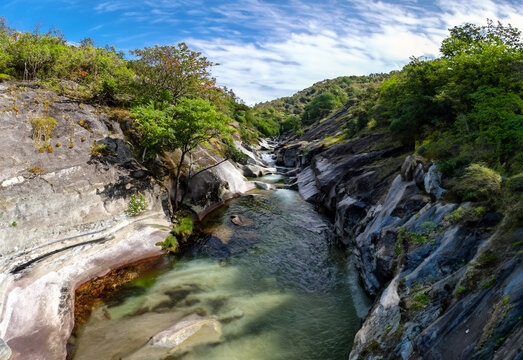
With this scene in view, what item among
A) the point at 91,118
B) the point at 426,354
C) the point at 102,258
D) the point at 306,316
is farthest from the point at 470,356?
the point at 91,118

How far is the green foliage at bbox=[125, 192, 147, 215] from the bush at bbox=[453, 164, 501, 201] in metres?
19.1

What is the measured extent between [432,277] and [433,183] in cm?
515

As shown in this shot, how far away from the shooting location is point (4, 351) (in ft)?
30.4

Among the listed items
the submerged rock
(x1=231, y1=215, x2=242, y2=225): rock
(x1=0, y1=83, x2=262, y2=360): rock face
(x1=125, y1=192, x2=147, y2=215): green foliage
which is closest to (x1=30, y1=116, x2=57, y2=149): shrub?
(x1=0, y1=83, x2=262, y2=360): rock face

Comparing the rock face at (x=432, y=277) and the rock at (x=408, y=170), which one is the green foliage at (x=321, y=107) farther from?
the rock face at (x=432, y=277)

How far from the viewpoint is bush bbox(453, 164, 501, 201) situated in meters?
9.34

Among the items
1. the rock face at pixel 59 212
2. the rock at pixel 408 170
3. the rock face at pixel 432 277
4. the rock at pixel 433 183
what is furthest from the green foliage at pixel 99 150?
the rock at pixel 433 183

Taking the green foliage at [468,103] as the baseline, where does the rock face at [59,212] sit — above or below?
below

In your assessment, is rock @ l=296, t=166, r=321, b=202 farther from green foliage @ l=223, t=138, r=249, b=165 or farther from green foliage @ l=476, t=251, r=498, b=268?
green foliage @ l=476, t=251, r=498, b=268

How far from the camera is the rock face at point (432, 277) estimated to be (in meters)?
5.72

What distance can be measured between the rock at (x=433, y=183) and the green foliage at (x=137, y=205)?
725 inches

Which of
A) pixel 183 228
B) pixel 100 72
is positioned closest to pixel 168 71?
pixel 100 72

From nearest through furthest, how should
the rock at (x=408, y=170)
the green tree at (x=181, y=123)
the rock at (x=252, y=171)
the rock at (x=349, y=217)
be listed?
the rock at (x=408, y=170) → the green tree at (x=181, y=123) → the rock at (x=349, y=217) → the rock at (x=252, y=171)

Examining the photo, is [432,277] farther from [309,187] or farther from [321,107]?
[321,107]
